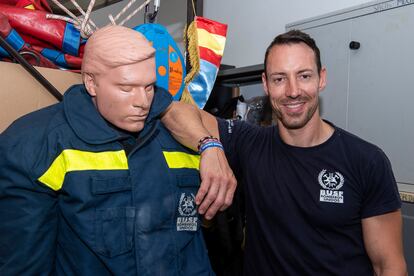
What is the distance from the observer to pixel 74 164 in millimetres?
845

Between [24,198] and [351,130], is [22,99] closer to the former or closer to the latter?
[24,198]

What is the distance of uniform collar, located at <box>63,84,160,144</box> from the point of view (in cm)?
87

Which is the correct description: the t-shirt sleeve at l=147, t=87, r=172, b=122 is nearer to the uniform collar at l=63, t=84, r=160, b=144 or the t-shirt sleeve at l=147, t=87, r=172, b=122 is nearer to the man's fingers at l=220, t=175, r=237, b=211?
the uniform collar at l=63, t=84, r=160, b=144

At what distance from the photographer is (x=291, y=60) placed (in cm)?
124

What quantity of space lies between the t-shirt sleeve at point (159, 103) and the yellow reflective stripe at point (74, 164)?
6.2 inches

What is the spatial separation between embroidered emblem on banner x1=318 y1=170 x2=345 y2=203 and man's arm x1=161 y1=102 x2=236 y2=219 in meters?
0.33

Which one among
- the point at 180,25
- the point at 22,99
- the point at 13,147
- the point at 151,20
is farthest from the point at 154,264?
the point at 180,25

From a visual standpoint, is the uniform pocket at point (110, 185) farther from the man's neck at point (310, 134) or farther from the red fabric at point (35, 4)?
the red fabric at point (35, 4)

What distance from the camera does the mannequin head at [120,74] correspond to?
2.91 ft

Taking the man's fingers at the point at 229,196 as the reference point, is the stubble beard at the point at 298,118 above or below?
above

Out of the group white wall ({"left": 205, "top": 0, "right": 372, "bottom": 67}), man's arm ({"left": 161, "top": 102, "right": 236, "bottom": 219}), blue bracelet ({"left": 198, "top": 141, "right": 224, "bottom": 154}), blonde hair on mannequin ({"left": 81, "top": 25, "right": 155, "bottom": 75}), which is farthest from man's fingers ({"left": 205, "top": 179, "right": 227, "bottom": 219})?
white wall ({"left": 205, "top": 0, "right": 372, "bottom": 67})

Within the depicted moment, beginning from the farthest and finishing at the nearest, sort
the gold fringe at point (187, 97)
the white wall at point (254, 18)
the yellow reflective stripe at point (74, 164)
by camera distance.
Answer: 1. the white wall at point (254, 18)
2. the gold fringe at point (187, 97)
3. the yellow reflective stripe at point (74, 164)

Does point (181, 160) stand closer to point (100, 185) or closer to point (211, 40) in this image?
point (100, 185)

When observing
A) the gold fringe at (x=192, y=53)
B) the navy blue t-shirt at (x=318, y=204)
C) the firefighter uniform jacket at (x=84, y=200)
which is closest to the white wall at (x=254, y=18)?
the gold fringe at (x=192, y=53)
